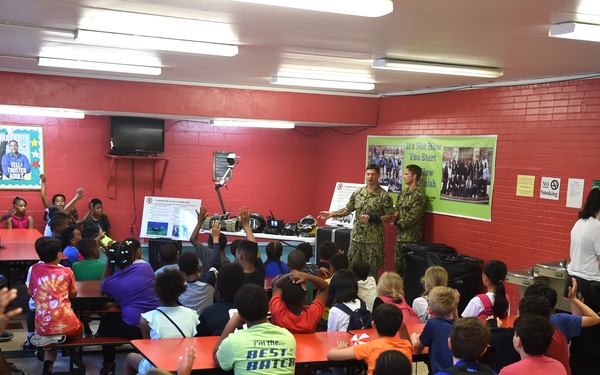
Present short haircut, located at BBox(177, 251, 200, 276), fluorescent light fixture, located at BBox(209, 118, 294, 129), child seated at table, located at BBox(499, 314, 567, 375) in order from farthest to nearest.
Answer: fluorescent light fixture, located at BBox(209, 118, 294, 129)
short haircut, located at BBox(177, 251, 200, 276)
child seated at table, located at BBox(499, 314, 567, 375)

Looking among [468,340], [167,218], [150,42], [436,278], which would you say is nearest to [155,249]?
[167,218]

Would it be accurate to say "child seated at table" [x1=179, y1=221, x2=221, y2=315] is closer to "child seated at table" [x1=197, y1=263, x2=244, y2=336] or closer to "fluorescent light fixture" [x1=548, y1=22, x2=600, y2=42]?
"child seated at table" [x1=197, y1=263, x2=244, y2=336]

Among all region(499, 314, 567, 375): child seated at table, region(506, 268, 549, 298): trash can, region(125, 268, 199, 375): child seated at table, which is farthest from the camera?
region(506, 268, 549, 298): trash can

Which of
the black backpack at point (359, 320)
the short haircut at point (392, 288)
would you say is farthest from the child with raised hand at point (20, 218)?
the short haircut at point (392, 288)

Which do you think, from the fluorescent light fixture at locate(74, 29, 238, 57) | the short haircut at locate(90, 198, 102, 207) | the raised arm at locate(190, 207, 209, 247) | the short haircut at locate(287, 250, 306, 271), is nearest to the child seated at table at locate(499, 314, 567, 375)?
the short haircut at locate(287, 250, 306, 271)

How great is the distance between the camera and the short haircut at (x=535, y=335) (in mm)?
3703

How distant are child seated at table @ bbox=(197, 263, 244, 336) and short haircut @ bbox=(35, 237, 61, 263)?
5.37ft

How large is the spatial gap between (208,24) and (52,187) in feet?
20.1

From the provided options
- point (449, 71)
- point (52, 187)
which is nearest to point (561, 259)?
point (449, 71)

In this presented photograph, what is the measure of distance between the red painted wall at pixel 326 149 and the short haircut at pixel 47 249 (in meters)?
3.88

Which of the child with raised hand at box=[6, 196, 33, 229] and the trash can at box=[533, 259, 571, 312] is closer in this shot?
the trash can at box=[533, 259, 571, 312]

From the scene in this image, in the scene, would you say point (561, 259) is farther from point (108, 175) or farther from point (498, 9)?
point (108, 175)

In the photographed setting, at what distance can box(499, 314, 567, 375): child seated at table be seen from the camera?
367 cm

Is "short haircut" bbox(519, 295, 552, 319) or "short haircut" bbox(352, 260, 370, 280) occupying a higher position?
"short haircut" bbox(519, 295, 552, 319)
